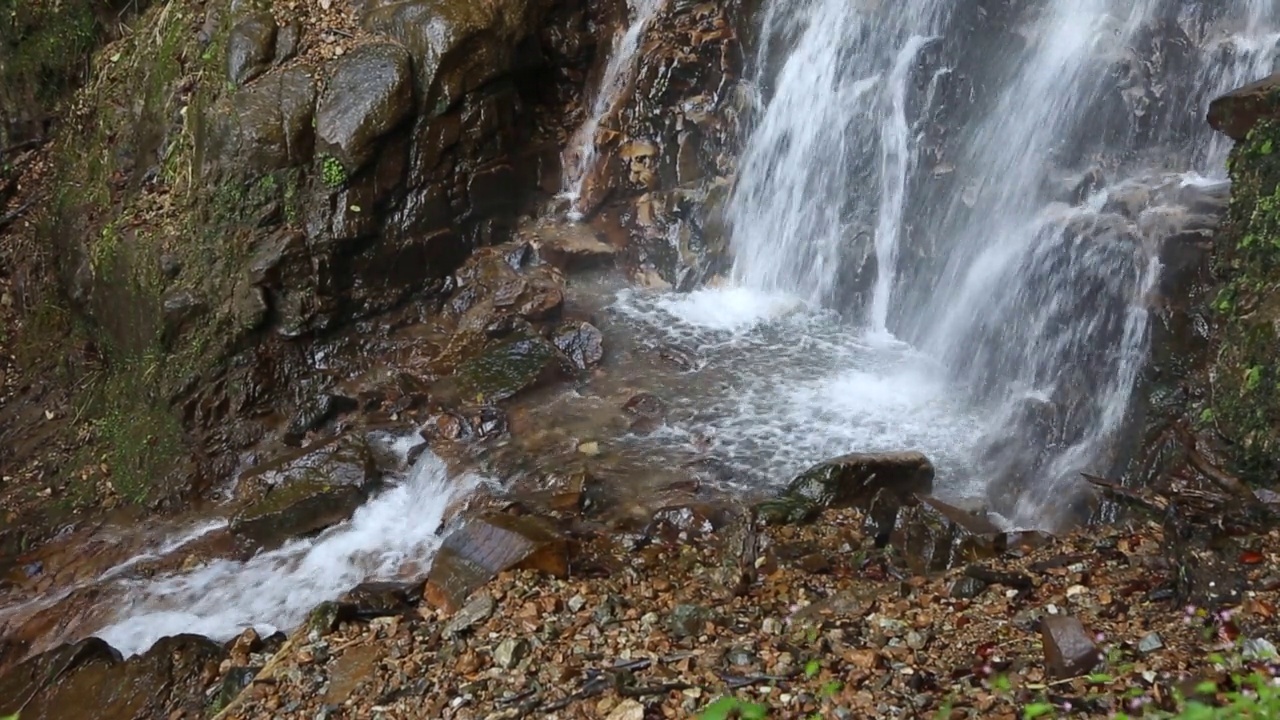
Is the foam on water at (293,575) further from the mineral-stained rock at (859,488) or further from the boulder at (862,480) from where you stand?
the boulder at (862,480)

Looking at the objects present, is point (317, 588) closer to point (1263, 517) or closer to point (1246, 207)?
point (1263, 517)

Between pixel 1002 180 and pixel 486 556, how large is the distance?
525 cm

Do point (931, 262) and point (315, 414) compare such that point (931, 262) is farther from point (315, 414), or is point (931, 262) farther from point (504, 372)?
point (315, 414)

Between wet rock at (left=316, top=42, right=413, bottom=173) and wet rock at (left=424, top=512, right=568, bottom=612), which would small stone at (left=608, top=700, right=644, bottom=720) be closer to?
wet rock at (left=424, top=512, right=568, bottom=612)

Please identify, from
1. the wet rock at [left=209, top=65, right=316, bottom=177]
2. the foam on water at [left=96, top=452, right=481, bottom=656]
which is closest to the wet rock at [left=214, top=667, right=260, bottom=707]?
the foam on water at [left=96, top=452, right=481, bottom=656]

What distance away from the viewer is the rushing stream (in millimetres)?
6293

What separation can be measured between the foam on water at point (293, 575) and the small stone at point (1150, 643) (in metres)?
4.43

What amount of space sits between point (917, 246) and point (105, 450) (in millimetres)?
7812

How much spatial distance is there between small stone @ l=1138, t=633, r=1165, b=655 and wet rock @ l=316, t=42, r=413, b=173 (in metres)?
7.18

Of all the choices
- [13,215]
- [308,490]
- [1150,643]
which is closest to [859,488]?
[1150,643]

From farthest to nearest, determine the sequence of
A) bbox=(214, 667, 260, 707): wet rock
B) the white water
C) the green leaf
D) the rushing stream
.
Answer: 1. the white water
2. the rushing stream
3. bbox=(214, 667, 260, 707): wet rock
4. the green leaf

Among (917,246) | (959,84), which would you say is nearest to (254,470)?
(917,246)

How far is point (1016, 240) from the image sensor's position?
7.14m

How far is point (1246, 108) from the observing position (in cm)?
514
